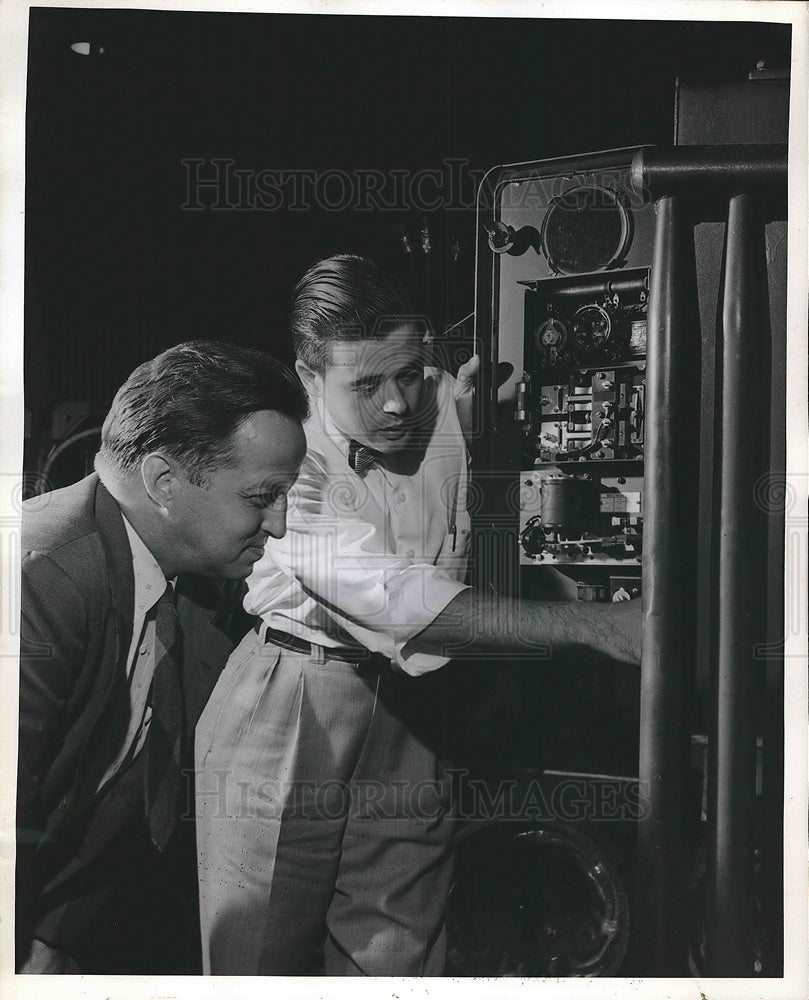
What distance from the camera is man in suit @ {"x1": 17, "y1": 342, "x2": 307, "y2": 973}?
4.95 feet

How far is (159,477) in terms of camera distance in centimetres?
152

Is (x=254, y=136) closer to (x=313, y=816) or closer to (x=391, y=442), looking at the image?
(x=391, y=442)

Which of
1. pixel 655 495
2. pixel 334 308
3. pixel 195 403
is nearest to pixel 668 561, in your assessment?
pixel 655 495

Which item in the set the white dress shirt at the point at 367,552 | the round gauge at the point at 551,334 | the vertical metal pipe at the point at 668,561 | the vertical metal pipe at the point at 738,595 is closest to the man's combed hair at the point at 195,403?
the white dress shirt at the point at 367,552

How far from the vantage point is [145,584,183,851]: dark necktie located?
1.51 m

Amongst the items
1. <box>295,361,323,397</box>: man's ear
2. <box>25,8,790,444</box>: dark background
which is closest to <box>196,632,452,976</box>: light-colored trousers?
<box>295,361,323,397</box>: man's ear

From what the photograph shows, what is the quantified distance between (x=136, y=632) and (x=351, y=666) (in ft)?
1.35

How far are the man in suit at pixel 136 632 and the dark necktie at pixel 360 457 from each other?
0.10m

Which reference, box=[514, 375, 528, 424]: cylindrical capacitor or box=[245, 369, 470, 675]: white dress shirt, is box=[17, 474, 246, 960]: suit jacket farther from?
box=[514, 375, 528, 424]: cylindrical capacitor

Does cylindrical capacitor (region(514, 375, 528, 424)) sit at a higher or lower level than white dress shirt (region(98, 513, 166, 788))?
higher

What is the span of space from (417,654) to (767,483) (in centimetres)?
76

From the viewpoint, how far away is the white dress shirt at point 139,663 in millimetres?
1509

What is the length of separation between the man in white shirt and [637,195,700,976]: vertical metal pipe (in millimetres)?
78

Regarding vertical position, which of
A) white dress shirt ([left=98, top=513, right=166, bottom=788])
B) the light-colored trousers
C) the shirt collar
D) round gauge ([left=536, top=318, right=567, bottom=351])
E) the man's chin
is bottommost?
the light-colored trousers
